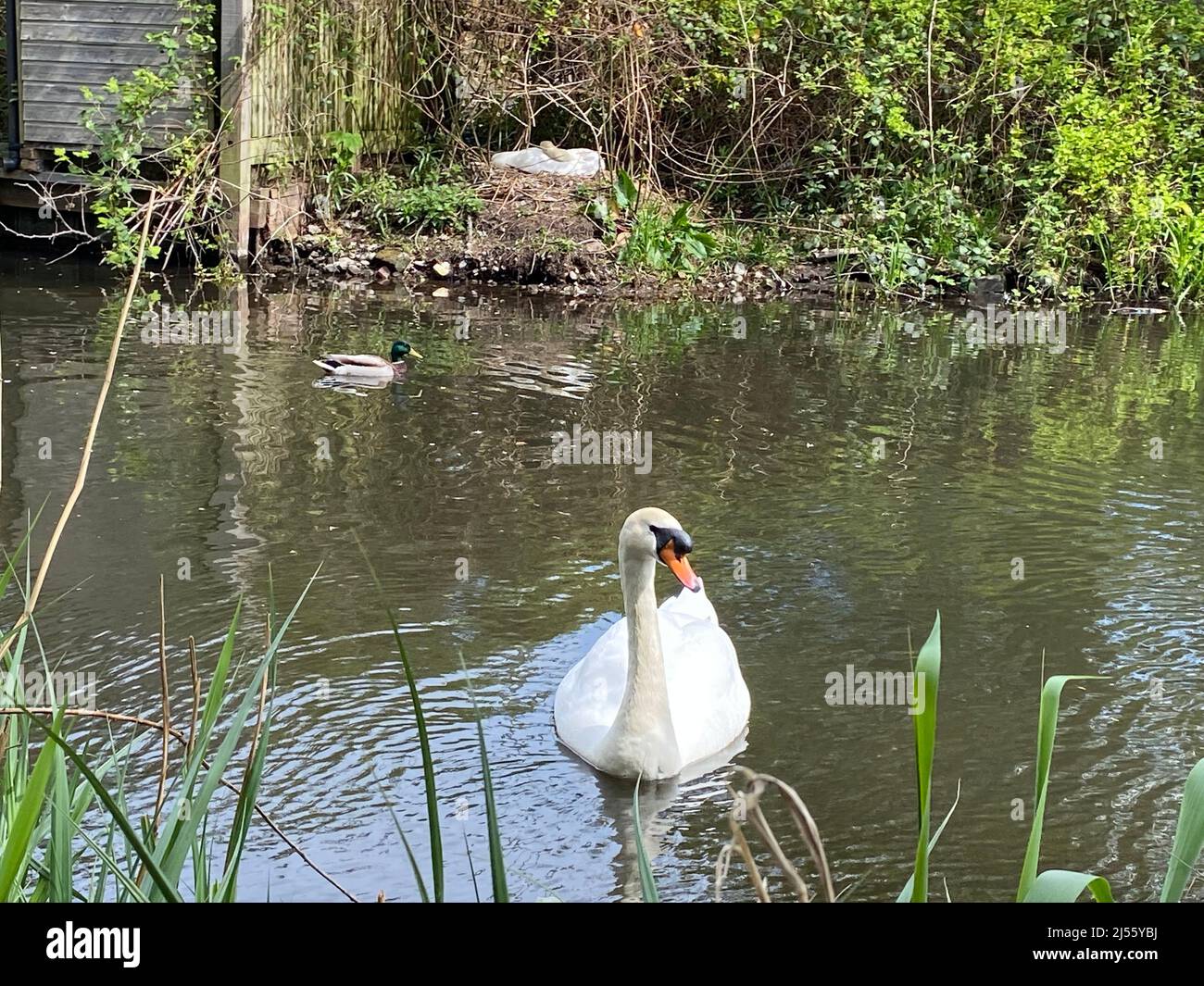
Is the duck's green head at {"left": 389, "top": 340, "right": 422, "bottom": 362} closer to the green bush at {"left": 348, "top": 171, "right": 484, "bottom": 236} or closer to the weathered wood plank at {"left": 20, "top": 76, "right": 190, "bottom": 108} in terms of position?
the green bush at {"left": 348, "top": 171, "right": 484, "bottom": 236}

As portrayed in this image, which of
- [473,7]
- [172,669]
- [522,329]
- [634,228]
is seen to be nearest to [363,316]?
[522,329]

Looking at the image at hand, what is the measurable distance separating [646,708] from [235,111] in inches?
414

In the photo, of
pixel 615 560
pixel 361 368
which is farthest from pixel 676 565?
pixel 361 368

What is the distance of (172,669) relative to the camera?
5383 mm

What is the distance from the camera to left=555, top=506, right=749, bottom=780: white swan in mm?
4836

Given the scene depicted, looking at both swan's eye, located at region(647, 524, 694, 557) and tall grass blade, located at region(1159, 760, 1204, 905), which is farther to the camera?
swan's eye, located at region(647, 524, 694, 557)

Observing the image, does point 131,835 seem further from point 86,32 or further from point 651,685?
point 86,32

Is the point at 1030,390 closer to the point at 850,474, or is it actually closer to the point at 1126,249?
the point at 850,474

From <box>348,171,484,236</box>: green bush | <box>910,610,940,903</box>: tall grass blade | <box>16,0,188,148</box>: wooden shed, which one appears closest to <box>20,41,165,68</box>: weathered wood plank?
<box>16,0,188,148</box>: wooden shed

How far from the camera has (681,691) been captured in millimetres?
5125

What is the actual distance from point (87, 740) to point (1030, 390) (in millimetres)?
7696

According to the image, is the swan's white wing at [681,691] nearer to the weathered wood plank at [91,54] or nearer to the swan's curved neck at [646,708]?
the swan's curved neck at [646,708]

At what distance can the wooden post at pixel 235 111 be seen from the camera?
13.5m

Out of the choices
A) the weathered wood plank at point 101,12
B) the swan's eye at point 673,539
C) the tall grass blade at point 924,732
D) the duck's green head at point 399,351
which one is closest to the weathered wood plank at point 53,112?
the weathered wood plank at point 101,12
